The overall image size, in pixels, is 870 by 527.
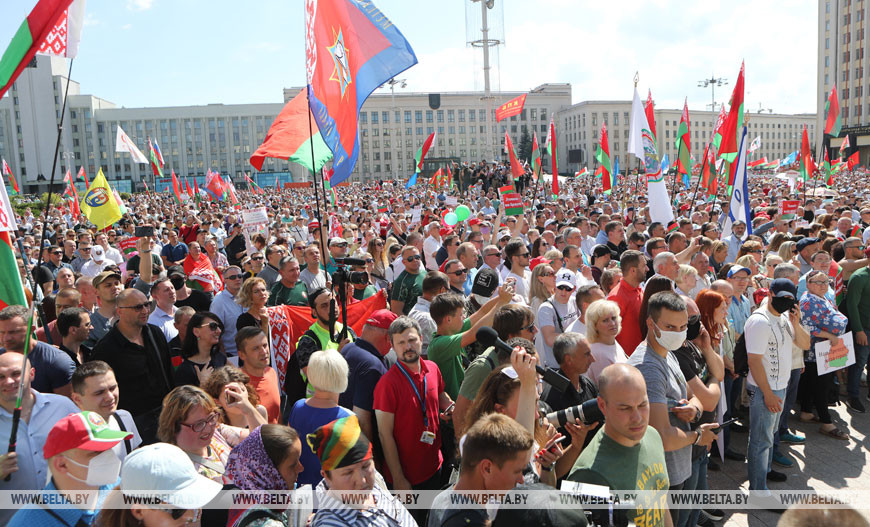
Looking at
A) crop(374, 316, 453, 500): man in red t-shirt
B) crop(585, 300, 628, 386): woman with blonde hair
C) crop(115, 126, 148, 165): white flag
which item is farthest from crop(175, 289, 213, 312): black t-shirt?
crop(115, 126, 148, 165): white flag

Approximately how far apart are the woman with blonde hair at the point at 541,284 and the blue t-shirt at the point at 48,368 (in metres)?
3.76

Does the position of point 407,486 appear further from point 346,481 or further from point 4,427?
point 4,427

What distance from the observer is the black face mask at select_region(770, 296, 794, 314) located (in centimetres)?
473

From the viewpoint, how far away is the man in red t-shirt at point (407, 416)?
3650mm

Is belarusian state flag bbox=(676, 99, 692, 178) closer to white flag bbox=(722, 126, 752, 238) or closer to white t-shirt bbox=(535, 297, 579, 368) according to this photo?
white flag bbox=(722, 126, 752, 238)

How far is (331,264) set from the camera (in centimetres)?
857

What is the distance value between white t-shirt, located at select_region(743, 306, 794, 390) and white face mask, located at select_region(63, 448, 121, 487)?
4.44m

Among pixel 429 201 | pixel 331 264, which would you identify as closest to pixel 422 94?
pixel 429 201

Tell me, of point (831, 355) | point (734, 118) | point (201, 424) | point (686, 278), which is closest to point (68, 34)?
point (201, 424)

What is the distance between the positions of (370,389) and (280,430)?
3.66 feet

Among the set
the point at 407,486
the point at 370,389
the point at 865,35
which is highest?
the point at 865,35

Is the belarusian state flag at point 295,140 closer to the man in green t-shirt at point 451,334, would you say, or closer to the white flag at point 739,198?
the man in green t-shirt at point 451,334

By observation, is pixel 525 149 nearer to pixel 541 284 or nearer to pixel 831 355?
pixel 831 355

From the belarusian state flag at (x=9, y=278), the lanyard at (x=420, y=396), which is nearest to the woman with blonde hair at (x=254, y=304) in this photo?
the belarusian state flag at (x=9, y=278)
